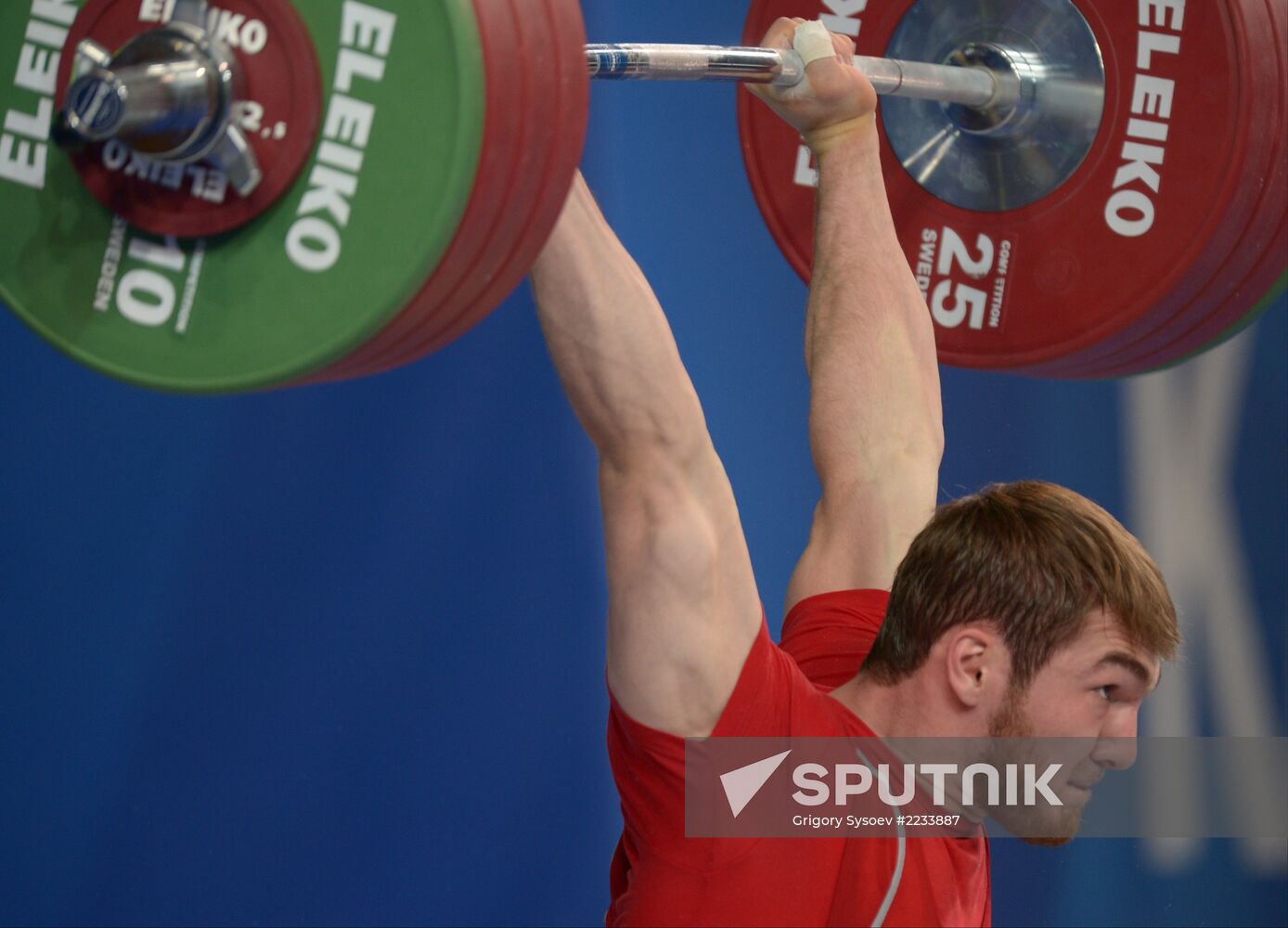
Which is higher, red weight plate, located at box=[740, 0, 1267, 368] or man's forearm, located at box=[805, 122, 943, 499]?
red weight plate, located at box=[740, 0, 1267, 368]

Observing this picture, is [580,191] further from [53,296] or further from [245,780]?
[245,780]

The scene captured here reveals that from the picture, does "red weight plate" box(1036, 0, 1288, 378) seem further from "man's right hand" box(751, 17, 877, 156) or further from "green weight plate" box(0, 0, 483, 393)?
"green weight plate" box(0, 0, 483, 393)

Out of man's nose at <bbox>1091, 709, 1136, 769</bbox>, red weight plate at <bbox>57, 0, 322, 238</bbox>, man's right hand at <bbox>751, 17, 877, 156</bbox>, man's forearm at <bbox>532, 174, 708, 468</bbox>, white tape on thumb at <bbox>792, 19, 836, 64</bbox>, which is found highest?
white tape on thumb at <bbox>792, 19, 836, 64</bbox>

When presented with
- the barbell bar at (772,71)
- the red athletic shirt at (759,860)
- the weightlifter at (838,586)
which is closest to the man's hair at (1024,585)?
the weightlifter at (838,586)

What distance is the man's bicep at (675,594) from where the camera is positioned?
142 centimetres

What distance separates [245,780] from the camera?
2180 mm

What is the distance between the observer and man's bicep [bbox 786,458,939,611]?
1.89 meters

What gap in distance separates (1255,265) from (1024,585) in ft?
1.91

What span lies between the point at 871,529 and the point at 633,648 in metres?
0.53

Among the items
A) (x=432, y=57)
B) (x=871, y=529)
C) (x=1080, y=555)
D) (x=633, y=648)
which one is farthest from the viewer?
(x=871, y=529)

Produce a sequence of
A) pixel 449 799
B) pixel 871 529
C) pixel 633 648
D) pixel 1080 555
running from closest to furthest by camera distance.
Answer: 1. pixel 633 648
2. pixel 1080 555
3. pixel 871 529
4. pixel 449 799

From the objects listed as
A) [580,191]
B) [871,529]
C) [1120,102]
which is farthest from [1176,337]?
[580,191]

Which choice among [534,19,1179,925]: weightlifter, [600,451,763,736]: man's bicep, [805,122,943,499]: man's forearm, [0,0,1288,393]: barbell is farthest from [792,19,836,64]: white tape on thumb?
[600,451,763,736]: man's bicep

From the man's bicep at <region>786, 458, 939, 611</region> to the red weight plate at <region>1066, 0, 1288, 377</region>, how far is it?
0.35m
